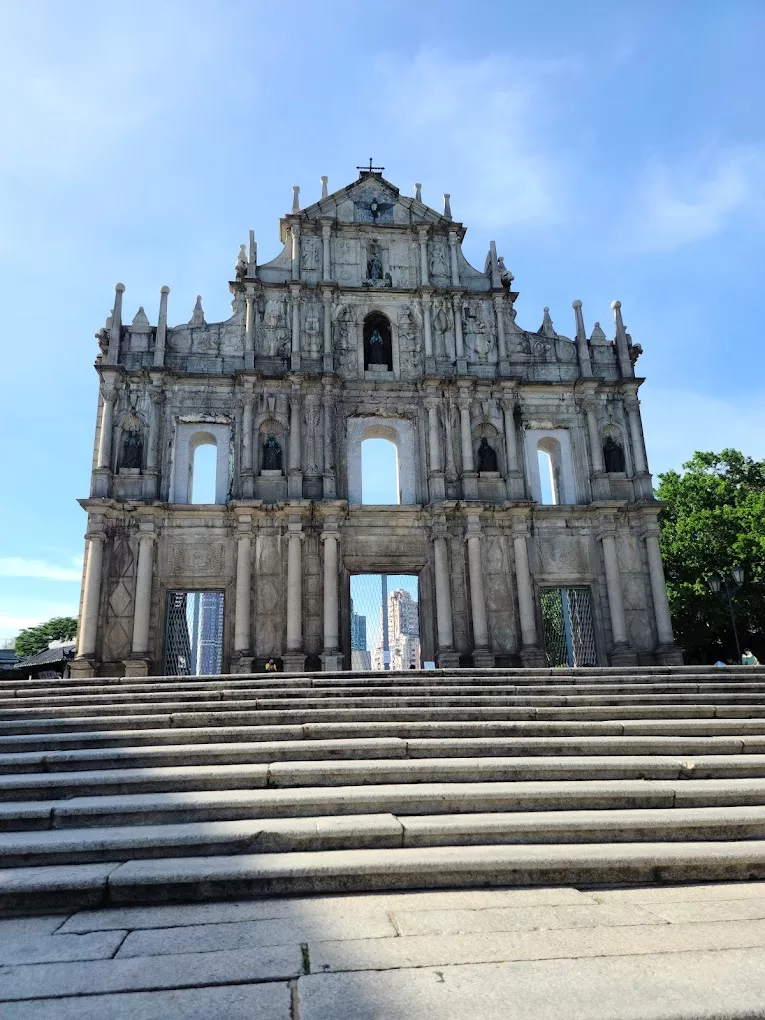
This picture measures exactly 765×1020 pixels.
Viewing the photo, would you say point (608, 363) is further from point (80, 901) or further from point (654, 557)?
point (80, 901)

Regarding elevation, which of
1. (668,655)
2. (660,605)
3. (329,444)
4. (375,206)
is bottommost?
(668,655)

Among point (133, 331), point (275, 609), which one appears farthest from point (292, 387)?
point (275, 609)

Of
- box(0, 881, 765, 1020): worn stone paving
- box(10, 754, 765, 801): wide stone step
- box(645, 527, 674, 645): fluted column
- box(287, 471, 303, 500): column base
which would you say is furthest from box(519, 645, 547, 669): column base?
box(0, 881, 765, 1020): worn stone paving

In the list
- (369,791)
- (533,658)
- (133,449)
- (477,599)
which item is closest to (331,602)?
(477,599)

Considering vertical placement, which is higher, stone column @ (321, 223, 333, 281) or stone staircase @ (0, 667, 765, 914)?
stone column @ (321, 223, 333, 281)

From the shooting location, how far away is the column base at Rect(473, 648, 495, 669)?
59.3ft

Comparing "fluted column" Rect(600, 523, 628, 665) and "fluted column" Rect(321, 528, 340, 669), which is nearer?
"fluted column" Rect(321, 528, 340, 669)

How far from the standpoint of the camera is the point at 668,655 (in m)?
18.5

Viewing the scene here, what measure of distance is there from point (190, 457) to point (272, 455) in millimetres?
2582

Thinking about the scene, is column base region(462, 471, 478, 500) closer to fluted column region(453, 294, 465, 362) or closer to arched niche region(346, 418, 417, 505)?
arched niche region(346, 418, 417, 505)

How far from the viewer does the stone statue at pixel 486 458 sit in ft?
66.8

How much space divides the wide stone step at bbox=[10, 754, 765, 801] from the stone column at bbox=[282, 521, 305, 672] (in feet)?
35.0

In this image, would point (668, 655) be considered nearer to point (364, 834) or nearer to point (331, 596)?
point (331, 596)

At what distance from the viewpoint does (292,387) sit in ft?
66.2
